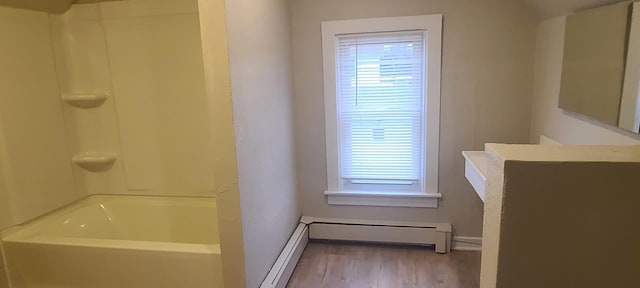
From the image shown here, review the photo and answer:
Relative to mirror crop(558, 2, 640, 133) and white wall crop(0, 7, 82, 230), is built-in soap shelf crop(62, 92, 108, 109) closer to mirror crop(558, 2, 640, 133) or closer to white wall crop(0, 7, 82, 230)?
white wall crop(0, 7, 82, 230)

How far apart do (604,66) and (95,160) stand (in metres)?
3.17

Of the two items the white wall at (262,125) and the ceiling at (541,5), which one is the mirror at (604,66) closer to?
the ceiling at (541,5)

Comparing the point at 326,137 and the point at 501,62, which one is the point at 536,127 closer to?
the point at 501,62

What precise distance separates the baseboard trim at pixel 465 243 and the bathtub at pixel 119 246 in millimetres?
1824

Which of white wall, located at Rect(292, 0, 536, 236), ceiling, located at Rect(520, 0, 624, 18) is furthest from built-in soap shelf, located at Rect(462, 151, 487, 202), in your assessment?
ceiling, located at Rect(520, 0, 624, 18)

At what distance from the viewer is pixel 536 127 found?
265 cm

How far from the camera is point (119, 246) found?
2.17 metres

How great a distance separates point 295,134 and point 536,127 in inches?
68.3

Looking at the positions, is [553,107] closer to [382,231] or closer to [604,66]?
[604,66]

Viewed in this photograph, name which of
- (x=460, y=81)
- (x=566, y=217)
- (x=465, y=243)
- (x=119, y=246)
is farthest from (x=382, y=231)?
(x=566, y=217)

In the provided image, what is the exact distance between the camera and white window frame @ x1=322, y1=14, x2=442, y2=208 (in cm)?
276

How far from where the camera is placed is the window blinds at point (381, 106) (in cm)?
285

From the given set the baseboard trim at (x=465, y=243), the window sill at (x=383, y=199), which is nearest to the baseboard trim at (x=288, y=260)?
the window sill at (x=383, y=199)

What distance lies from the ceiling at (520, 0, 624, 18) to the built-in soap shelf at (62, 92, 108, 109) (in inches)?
117
